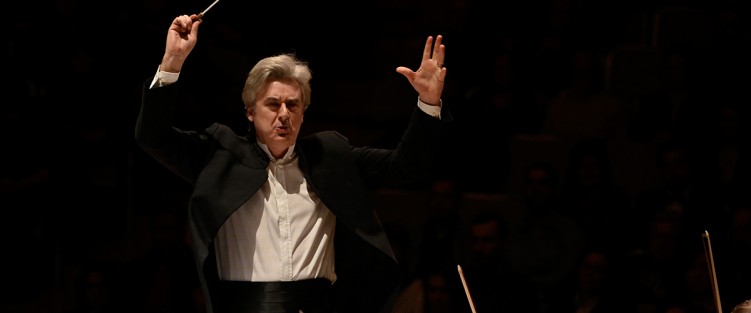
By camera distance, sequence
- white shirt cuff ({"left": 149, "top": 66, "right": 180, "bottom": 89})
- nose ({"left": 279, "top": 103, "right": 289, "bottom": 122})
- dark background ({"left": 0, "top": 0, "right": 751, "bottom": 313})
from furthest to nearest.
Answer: dark background ({"left": 0, "top": 0, "right": 751, "bottom": 313}) → nose ({"left": 279, "top": 103, "right": 289, "bottom": 122}) → white shirt cuff ({"left": 149, "top": 66, "right": 180, "bottom": 89})

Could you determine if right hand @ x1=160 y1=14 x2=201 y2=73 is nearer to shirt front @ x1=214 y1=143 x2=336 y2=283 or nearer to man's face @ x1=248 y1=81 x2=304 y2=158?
man's face @ x1=248 y1=81 x2=304 y2=158

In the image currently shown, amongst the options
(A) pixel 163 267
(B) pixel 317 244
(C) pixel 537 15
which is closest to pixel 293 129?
(B) pixel 317 244

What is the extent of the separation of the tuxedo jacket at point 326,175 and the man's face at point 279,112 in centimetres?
7

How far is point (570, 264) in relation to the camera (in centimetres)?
544

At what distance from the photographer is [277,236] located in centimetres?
294

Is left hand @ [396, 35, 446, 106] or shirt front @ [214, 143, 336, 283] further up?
left hand @ [396, 35, 446, 106]

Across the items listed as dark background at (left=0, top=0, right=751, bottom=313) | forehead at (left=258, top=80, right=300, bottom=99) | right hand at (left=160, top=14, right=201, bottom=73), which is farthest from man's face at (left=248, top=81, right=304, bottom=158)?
dark background at (left=0, top=0, right=751, bottom=313)

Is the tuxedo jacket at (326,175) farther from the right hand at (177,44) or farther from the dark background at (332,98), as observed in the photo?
the dark background at (332,98)

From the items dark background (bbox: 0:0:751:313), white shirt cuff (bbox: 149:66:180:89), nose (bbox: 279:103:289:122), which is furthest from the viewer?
dark background (bbox: 0:0:751:313)

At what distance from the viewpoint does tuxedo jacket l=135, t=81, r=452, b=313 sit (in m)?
2.86

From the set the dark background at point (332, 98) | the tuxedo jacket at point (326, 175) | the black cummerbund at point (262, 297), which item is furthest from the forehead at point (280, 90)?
the dark background at point (332, 98)

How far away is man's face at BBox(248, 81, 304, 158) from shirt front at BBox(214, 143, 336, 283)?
6cm

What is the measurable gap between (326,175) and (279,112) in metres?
0.20

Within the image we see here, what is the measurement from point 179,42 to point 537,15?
4.13m
